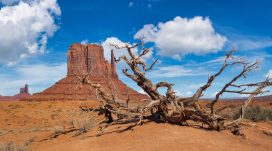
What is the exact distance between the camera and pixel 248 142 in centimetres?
1085

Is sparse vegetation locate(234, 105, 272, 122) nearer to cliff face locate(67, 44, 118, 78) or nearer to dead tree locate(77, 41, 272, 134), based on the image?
dead tree locate(77, 41, 272, 134)

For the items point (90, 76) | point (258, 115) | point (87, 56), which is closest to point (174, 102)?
point (258, 115)

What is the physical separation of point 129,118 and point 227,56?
456 cm

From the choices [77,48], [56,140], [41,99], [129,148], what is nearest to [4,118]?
[56,140]

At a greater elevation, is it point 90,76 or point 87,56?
point 87,56

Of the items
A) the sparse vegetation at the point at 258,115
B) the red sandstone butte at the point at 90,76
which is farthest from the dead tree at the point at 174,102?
the red sandstone butte at the point at 90,76

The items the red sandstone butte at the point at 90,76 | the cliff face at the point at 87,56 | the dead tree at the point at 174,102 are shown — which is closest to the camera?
the dead tree at the point at 174,102

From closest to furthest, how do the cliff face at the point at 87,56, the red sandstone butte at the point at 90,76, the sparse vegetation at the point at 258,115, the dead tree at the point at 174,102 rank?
the dead tree at the point at 174,102 < the sparse vegetation at the point at 258,115 < the red sandstone butte at the point at 90,76 < the cliff face at the point at 87,56

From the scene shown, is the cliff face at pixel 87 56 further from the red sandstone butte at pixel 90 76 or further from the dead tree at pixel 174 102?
the dead tree at pixel 174 102

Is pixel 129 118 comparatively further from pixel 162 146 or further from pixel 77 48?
pixel 77 48

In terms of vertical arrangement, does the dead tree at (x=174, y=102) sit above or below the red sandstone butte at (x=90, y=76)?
below

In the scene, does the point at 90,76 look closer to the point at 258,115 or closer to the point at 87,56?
the point at 87,56

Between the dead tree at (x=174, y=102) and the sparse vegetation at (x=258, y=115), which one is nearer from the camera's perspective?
the dead tree at (x=174, y=102)

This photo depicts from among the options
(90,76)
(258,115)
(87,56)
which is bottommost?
(258,115)
